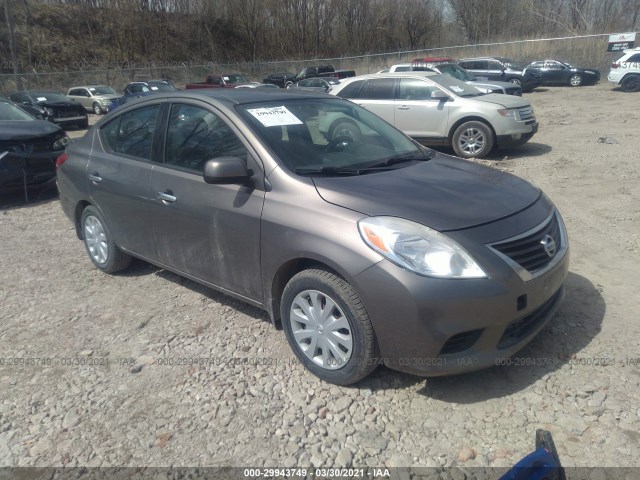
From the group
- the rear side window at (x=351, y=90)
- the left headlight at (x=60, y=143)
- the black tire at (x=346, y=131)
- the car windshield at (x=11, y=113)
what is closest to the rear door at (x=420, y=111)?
the rear side window at (x=351, y=90)

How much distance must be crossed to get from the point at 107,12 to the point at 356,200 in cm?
4484

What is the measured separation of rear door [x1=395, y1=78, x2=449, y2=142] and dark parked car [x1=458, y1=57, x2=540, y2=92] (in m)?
16.3

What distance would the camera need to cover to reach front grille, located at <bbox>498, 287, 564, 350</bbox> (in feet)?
9.53

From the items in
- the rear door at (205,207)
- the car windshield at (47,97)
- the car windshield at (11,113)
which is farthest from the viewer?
the car windshield at (47,97)

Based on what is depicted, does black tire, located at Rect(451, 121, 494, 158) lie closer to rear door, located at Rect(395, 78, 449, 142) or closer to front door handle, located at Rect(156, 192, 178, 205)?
rear door, located at Rect(395, 78, 449, 142)

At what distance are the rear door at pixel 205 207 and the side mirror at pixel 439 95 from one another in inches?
281

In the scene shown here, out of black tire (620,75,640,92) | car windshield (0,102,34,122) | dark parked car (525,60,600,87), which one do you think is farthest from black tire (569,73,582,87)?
car windshield (0,102,34,122)

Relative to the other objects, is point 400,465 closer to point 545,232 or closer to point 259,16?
point 545,232

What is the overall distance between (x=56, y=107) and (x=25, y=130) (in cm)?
1274

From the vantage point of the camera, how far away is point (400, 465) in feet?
8.39

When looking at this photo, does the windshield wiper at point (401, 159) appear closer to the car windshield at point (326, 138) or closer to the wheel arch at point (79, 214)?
the car windshield at point (326, 138)

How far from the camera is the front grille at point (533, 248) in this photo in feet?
9.39

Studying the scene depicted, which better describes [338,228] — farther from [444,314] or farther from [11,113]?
[11,113]

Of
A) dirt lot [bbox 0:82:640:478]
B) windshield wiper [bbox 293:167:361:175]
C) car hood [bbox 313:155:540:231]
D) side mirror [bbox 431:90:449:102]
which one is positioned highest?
side mirror [bbox 431:90:449:102]
